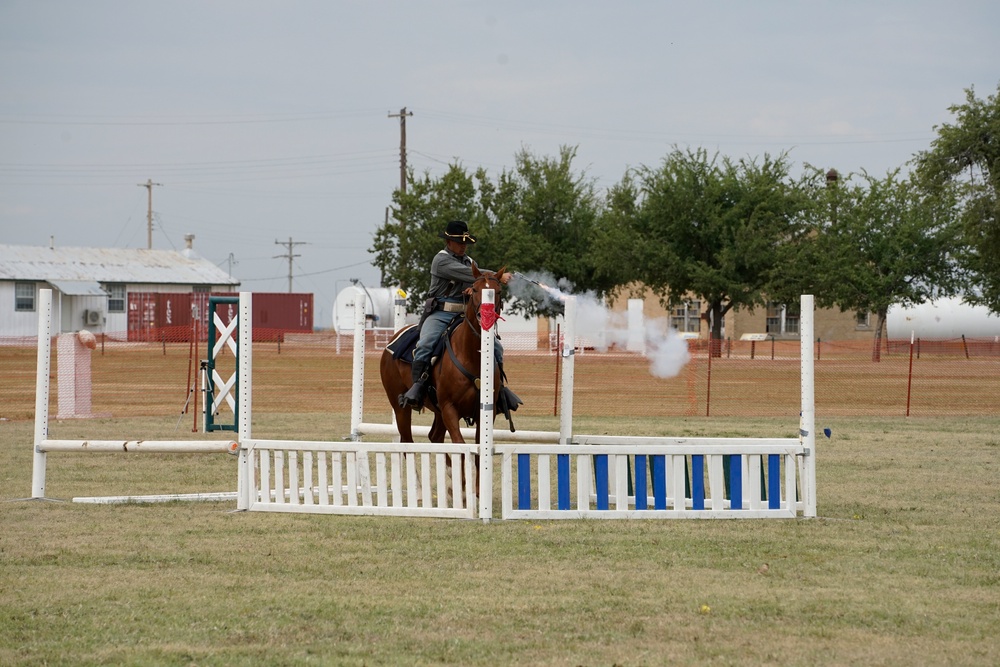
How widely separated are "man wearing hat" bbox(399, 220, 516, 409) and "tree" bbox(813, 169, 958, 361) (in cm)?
5145

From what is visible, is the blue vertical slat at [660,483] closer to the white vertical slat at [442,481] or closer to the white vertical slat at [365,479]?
the white vertical slat at [442,481]

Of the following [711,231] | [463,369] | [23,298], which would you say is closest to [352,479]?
[463,369]

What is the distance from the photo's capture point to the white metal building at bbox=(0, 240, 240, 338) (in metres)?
68.4

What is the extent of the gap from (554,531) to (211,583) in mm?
3228

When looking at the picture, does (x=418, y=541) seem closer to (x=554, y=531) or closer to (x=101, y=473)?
(x=554, y=531)

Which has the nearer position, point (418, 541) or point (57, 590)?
point (57, 590)

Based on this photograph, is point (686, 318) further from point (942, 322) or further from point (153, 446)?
point (153, 446)

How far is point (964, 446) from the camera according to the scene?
61.2ft

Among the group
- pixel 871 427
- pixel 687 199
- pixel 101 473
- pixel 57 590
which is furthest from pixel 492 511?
pixel 687 199

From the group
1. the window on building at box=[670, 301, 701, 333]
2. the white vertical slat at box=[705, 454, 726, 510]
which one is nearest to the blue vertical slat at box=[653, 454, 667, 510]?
the white vertical slat at box=[705, 454, 726, 510]

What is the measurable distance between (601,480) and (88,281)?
6756 centimetres

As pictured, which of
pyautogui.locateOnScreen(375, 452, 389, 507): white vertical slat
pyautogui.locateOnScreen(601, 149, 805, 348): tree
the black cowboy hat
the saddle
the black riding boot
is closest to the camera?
pyautogui.locateOnScreen(375, 452, 389, 507): white vertical slat

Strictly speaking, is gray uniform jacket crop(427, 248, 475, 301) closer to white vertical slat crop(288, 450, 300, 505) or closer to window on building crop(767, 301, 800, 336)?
white vertical slat crop(288, 450, 300, 505)

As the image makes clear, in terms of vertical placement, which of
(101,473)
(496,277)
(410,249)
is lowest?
(101,473)
